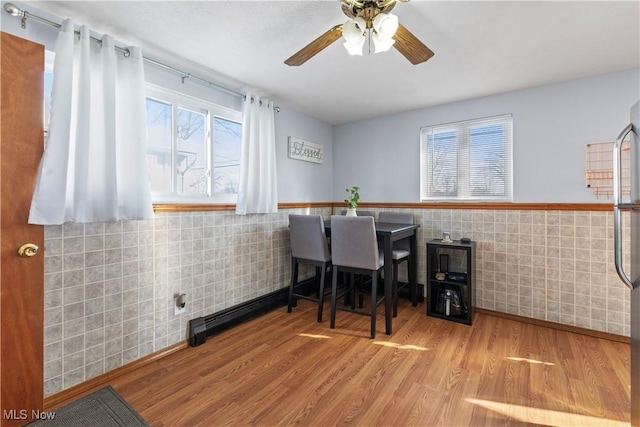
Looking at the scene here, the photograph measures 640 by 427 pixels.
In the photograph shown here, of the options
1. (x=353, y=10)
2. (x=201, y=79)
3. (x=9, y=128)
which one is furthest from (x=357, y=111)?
(x=9, y=128)

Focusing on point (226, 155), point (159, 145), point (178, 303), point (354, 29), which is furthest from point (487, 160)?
point (178, 303)

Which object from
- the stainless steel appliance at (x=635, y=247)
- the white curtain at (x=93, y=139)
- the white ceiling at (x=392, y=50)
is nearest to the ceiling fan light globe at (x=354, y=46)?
the white ceiling at (x=392, y=50)

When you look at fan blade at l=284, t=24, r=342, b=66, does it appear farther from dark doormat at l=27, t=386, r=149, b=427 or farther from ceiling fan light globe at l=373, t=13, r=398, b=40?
dark doormat at l=27, t=386, r=149, b=427

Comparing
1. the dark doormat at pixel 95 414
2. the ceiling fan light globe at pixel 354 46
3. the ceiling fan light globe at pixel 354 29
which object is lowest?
the dark doormat at pixel 95 414

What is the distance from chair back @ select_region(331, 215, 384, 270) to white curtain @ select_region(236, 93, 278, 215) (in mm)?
726

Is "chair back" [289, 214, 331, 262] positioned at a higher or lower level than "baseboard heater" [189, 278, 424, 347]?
higher

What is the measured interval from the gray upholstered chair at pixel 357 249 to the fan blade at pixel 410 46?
3.75 ft

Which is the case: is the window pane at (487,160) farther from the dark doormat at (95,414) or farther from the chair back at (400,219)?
the dark doormat at (95,414)

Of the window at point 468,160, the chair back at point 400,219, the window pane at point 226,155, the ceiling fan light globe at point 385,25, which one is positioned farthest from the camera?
the chair back at point 400,219

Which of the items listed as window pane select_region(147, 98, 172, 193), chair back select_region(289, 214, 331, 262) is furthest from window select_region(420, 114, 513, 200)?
window pane select_region(147, 98, 172, 193)

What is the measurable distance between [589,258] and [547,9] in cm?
196

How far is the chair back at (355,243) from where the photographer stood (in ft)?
7.61

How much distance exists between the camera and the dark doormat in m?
1.44

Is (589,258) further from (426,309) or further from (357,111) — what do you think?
(357,111)
